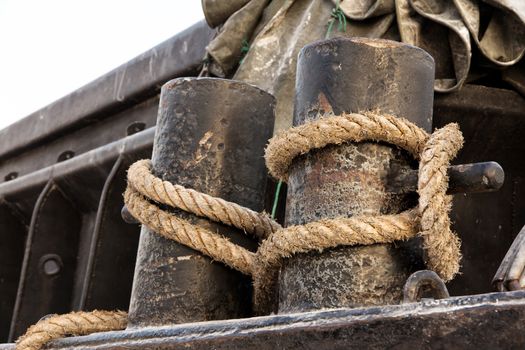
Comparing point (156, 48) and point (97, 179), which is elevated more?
point (156, 48)

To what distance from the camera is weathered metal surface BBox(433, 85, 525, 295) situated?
2.85m

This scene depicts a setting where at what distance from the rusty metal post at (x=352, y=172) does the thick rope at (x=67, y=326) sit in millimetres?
568

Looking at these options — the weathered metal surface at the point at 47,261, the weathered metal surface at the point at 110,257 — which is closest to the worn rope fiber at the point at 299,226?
the weathered metal surface at the point at 110,257

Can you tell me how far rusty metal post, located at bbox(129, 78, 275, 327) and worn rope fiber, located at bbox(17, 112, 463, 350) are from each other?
5 centimetres

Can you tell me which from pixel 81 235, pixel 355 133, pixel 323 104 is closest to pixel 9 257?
pixel 81 235

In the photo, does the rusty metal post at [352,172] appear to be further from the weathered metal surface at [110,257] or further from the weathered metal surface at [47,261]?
the weathered metal surface at [47,261]

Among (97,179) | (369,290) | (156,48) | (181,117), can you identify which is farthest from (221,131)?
(156,48)

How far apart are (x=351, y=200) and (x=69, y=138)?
3478 mm

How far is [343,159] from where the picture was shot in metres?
1.95

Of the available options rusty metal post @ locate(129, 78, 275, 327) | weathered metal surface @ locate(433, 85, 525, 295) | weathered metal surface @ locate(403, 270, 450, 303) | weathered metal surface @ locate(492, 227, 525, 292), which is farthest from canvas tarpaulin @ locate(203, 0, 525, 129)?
weathered metal surface @ locate(403, 270, 450, 303)

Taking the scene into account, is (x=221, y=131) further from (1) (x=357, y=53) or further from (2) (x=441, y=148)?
(2) (x=441, y=148)

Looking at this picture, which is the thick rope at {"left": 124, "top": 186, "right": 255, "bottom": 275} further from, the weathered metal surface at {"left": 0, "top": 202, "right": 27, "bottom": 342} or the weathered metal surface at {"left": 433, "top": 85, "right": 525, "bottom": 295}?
the weathered metal surface at {"left": 0, "top": 202, "right": 27, "bottom": 342}

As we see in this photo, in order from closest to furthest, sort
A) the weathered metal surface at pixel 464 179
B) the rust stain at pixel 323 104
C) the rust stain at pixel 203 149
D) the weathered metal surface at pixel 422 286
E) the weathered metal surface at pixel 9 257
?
the weathered metal surface at pixel 422 286 < the weathered metal surface at pixel 464 179 < the rust stain at pixel 323 104 < the rust stain at pixel 203 149 < the weathered metal surface at pixel 9 257

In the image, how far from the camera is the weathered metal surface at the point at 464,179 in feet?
5.83
